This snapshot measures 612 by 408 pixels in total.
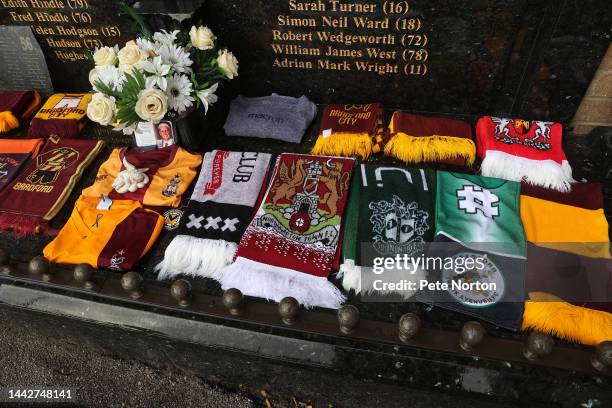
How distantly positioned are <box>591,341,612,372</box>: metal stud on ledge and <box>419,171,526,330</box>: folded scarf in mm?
332

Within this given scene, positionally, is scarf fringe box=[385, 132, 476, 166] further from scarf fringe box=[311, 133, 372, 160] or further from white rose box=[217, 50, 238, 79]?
white rose box=[217, 50, 238, 79]

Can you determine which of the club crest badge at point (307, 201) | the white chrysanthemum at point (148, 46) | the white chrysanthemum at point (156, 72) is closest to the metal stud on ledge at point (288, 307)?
the club crest badge at point (307, 201)

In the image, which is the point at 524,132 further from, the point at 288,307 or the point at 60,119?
the point at 60,119

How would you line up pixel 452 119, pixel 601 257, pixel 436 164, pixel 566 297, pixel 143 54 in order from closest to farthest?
pixel 566 297 → pixel 601 257 → pixel 143 54 → pixel 436 164 → pixel 452 119

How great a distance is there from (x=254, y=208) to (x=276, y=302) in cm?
65

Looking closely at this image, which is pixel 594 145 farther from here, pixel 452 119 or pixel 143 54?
pixel 143 54

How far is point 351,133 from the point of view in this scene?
3.04 m

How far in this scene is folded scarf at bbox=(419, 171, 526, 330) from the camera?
7.22 feet

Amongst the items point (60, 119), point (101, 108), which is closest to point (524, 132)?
point (101, 108)

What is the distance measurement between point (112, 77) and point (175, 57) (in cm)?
40

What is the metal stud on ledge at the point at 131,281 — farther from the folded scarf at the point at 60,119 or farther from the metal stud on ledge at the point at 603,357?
the metal stud on ledge at the point at 603,357

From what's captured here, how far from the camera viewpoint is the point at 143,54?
2.60 metres

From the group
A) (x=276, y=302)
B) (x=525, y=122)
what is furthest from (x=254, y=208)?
(x=525, y=122)

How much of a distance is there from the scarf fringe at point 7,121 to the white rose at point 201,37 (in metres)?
1.81
